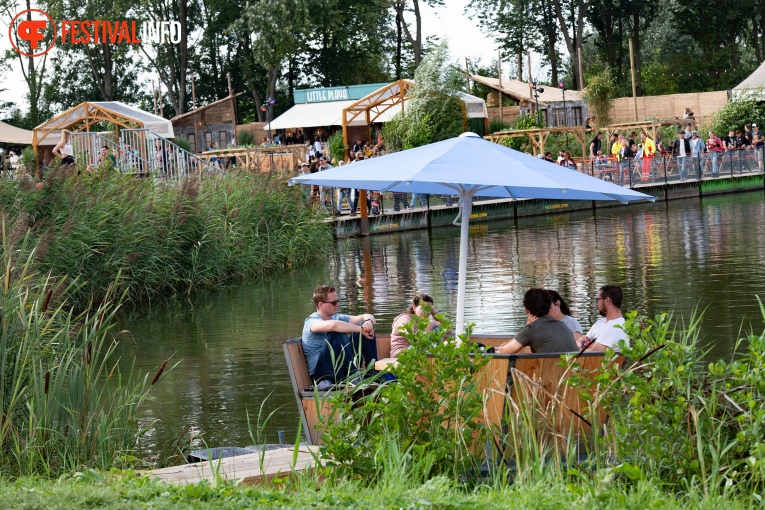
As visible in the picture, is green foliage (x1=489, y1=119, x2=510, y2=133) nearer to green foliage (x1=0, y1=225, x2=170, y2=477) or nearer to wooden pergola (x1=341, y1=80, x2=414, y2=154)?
wooden pergola (x1=341, y1=80, x2=414, y2=154)

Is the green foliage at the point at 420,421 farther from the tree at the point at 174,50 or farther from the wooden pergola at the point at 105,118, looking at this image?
the tree at the point at 174,50

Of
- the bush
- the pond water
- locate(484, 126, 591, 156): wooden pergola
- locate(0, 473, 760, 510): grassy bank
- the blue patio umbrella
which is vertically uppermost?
the bush

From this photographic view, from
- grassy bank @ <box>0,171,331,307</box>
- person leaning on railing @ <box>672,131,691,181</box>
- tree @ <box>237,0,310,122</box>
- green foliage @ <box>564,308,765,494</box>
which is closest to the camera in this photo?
green foliage @ <box>564,308,765,494</box>

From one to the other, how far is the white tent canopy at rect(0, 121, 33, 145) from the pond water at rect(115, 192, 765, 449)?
23063 mm

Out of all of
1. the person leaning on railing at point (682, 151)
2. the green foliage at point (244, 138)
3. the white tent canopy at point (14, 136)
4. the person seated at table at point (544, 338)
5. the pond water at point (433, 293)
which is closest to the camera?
the person seated at table at point (544, 338)

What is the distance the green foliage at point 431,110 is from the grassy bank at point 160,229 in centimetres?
1580

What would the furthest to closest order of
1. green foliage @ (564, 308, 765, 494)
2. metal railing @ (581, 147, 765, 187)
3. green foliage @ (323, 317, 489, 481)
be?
metal railing @ (581, 147, 765, 187), green foliage @ (323, 317, 489, 481), green foliage @ (564, 308, 765, 494)

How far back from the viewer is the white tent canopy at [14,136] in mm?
47906

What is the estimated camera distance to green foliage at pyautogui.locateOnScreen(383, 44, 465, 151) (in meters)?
40.6

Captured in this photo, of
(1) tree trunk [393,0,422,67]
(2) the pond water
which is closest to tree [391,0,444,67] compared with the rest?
(1) tree trunk [393,0,422,67]

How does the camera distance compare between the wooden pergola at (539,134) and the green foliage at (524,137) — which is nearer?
the wooden pergola at (539,134)

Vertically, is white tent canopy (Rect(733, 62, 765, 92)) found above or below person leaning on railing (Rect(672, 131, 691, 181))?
above

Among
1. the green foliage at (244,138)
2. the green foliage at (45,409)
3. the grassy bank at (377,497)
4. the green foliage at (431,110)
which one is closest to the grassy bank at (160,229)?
the green foliage at (45,409)

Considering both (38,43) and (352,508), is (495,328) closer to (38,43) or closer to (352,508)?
(352,508)
